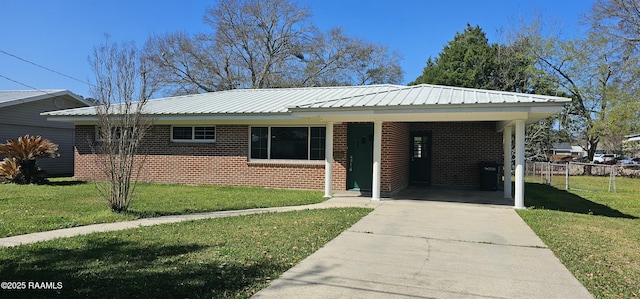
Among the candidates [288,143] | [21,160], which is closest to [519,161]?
[288,143]

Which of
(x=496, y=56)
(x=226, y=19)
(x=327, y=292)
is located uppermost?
(x=226, y=19)

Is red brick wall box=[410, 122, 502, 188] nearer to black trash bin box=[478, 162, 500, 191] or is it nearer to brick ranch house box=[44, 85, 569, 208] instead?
brick ranch house box=[44, 85, 569, 208]

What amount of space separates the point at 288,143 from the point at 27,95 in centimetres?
1563

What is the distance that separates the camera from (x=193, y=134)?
47.1 ft

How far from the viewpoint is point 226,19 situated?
114 feet

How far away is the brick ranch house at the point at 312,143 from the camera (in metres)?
11.1

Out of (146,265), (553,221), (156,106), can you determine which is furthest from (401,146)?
(146,265)

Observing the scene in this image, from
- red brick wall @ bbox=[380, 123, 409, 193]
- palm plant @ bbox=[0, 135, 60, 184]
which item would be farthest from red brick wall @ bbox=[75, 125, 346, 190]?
palm plant @ bbox=[0, 135, 60, 184]

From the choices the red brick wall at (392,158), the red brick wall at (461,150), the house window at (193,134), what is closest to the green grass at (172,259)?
the red brick wall at (392,158)

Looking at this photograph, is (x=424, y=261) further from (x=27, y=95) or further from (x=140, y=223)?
(x=27, y=95)

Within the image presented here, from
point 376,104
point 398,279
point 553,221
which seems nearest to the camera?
point 398,279

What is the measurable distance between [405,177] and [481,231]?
25.1 ft

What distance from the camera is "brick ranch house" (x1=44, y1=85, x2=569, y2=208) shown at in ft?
36.4

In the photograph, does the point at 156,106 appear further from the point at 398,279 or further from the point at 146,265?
the point at 398,279
